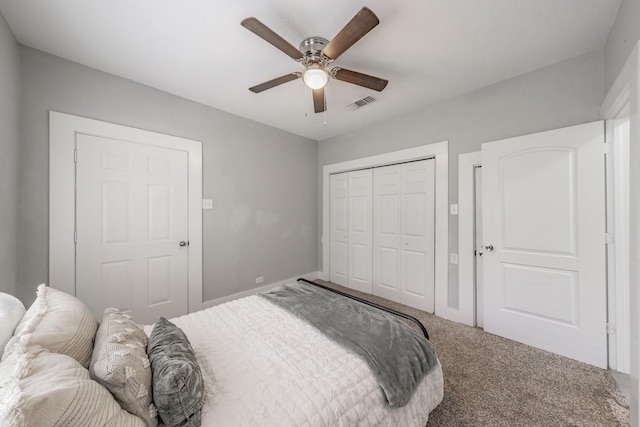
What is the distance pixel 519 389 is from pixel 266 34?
2.93 m

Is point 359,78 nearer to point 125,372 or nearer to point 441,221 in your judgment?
point 441,221

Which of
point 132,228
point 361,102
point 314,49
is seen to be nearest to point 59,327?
point 132,228

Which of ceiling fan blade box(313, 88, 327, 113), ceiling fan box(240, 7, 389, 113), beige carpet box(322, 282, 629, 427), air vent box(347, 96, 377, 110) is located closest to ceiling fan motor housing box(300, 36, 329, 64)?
ceiling fan box(240, 7, 389, 113)

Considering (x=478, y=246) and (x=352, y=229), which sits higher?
(x=352, y=229)

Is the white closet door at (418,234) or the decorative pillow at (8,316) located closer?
the decorative pillow at (8,316)

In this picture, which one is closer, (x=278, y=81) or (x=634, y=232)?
(x=634, y=232)

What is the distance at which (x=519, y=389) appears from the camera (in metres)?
1.75

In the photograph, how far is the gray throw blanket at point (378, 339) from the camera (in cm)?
122

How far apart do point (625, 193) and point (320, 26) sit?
261cm

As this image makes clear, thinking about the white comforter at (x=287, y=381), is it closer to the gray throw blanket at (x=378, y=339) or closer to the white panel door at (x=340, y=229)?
the gray throw blanket at (x=378, y=339)

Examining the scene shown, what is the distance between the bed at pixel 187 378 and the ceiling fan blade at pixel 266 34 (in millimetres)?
1697

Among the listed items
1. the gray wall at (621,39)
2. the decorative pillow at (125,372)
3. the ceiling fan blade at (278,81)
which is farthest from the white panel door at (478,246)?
the decorative pillow at (125,372)

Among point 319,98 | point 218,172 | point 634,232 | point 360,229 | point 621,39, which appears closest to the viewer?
point 634,232

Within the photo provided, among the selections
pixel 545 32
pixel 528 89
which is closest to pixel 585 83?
pixel 528 89
